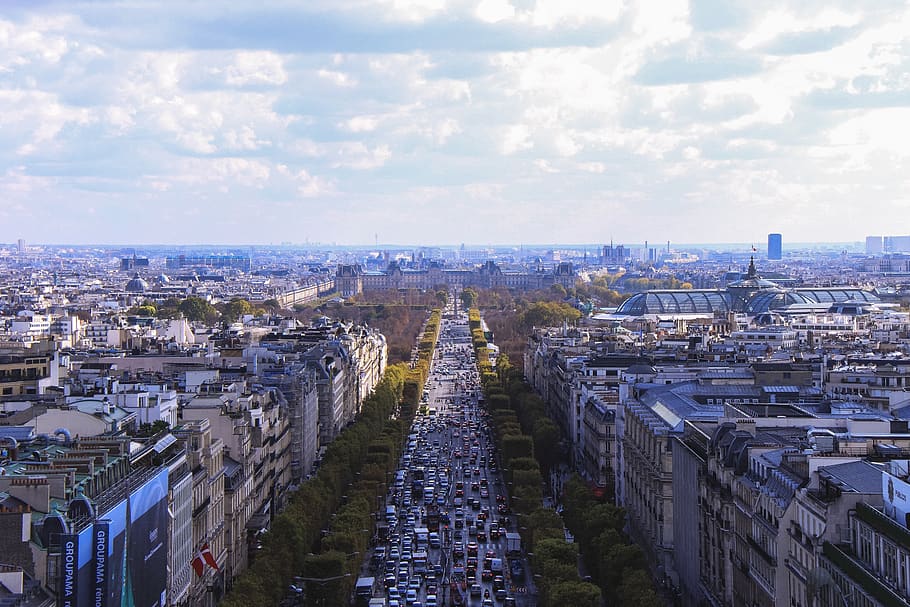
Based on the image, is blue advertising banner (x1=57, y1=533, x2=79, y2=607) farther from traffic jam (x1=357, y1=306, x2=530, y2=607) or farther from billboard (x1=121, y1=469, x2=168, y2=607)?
traffic jam (x1=357, y1=306, x2=530, y2=607)

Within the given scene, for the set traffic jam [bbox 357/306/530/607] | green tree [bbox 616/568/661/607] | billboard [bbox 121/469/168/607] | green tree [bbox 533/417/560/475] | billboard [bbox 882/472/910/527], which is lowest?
traffic jam [bbox 357/306/530/607]

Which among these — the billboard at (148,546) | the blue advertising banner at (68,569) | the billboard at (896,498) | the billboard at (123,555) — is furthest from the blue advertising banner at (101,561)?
the billboard at (896,498)

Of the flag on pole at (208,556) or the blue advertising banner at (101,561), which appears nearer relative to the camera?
the blue advertising banner at (101,561)

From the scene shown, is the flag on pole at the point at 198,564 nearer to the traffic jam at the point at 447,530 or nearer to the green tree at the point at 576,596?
the traffic jam at the point at 447,530

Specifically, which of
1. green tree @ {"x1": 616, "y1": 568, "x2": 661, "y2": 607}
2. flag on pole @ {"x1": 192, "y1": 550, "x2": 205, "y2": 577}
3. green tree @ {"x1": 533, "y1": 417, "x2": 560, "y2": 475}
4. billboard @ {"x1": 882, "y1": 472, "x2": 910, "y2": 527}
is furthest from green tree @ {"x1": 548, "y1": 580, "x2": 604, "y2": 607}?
green tree @ {"x1": 533, "y1": 417, "x2": 560, "y2": 475}

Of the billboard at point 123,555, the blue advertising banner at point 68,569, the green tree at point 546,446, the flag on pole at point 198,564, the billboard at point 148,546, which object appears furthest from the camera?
the green tree at point 546,446

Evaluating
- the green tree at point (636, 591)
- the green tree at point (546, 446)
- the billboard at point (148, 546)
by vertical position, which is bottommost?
the green tree at point (546, 446)

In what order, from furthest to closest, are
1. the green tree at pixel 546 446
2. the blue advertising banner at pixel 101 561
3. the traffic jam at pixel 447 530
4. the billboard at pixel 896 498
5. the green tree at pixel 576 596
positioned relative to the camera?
the green tree at pixel 546 446 < the traffic jam at pixel 447 530 < the green tree at pixel 576 596 < the blue advertising banner at pixel 101 561 < the billboard at pixel 896 498

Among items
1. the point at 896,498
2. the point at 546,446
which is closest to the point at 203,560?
the point at 896,498

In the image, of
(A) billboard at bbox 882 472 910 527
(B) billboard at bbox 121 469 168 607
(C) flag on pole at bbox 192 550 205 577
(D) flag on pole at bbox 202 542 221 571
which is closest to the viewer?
(A) billboard at bbox 882 472 910 527

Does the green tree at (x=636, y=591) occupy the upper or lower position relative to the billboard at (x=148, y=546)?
lower

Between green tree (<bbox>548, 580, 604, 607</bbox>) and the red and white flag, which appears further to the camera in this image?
the red and white flag
